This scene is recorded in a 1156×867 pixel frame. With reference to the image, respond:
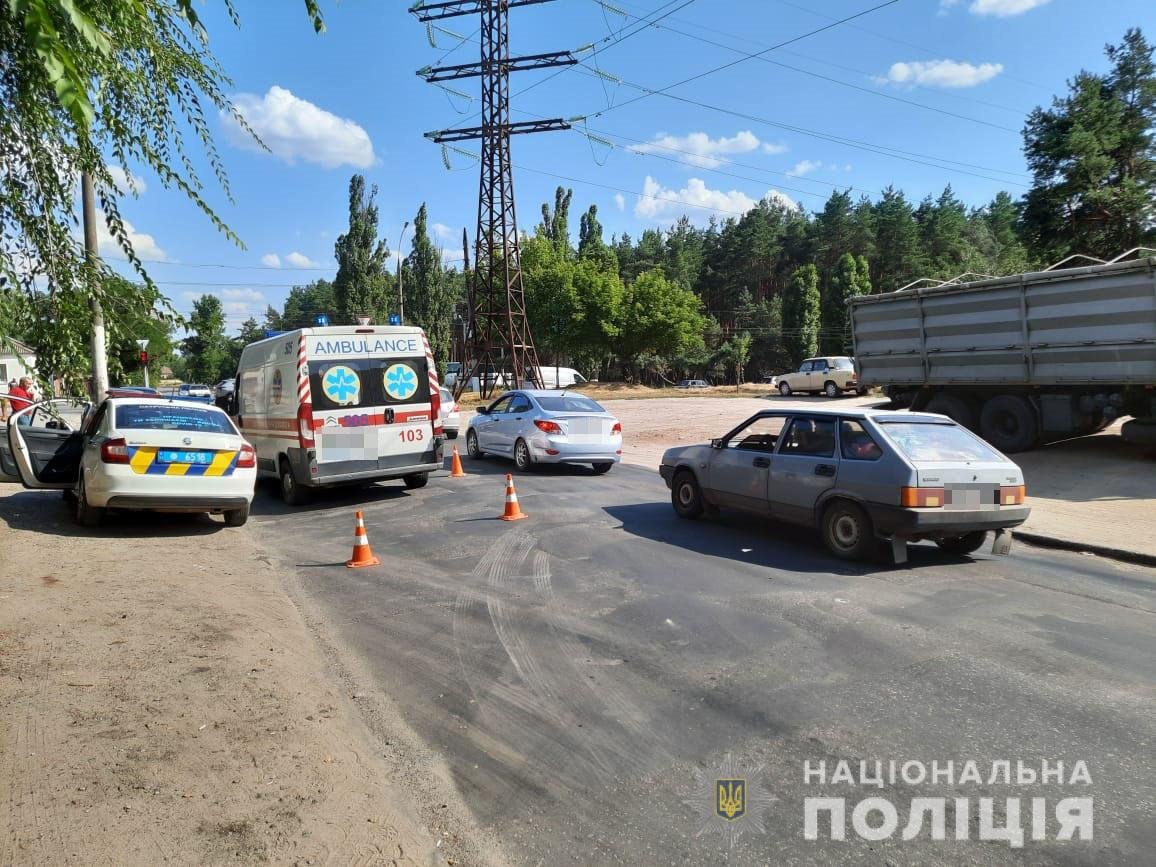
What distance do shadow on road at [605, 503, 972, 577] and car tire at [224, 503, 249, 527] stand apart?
15.2 ft

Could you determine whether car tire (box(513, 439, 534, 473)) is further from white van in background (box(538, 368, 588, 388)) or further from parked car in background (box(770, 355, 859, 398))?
white van in background (box(538, 368, 588, 388))

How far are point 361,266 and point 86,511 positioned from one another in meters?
55.0

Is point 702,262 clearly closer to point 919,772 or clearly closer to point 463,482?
point 463,482

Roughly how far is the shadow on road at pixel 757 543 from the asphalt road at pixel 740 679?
0.05 m

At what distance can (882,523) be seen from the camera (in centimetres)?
693

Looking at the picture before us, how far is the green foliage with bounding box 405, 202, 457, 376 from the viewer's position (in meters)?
64.8

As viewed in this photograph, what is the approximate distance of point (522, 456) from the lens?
559 inches

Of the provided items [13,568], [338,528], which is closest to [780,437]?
[338,528]

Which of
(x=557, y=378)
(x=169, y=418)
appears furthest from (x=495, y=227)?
(x=169, y=418)

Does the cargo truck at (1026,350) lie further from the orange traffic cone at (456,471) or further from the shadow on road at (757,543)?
the orange traffic cone at (456,471)

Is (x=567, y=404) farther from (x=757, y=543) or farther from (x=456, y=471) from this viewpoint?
(x=757, y=543)

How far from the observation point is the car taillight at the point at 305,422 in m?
10.6

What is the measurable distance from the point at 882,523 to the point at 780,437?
1.68m

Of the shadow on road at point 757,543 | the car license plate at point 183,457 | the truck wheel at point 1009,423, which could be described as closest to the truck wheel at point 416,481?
the shadow on road at point 757,543
